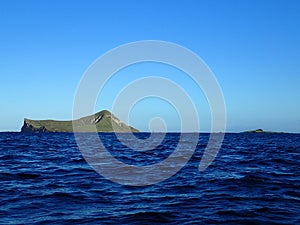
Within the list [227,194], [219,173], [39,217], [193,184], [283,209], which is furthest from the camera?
[219,173]

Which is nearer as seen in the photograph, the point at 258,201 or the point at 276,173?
the point at 258,201

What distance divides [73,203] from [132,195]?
2720mm

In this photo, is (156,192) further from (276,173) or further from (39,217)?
(276,173)

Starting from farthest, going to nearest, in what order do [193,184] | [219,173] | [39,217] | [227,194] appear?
[219,173] < [193,184] < [227,194] < [39,217]

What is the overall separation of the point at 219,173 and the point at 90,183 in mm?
8312

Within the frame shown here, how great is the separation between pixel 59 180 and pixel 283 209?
11.3 m

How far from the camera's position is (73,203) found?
1319 centimetres

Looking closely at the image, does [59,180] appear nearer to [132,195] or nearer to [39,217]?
[132,195]

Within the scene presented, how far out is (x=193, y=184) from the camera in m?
17.4

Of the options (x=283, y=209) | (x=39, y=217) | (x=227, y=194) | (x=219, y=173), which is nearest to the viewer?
(x=39, y=217)

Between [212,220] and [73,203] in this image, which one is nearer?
[212,220]

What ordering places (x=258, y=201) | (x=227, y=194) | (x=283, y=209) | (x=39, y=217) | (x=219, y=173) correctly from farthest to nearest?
(x=219, y=173) < (x=227, y=194) < (x=258, y=201) < (x=283, y=209) < (x=39, y=217)

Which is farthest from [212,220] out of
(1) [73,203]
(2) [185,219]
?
(1) [73,203]

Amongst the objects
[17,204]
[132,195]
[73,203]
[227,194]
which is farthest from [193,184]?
[17,204]
